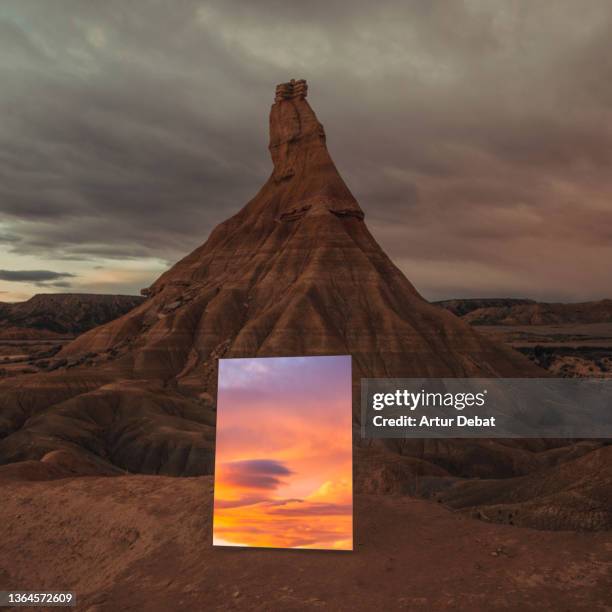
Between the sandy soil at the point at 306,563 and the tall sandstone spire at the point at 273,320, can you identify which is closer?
the sandy soil at the point at 306,563

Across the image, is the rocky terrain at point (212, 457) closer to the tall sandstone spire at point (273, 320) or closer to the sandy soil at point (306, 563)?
the sandy soil at point (306, 563)

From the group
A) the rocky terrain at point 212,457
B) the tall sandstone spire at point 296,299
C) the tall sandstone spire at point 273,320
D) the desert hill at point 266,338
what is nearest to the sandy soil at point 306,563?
the rocky terrain at point 212,457

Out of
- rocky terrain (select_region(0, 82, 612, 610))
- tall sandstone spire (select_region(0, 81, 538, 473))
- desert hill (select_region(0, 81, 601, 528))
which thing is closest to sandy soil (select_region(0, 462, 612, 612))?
rocky terrain (select_region(0, 82, 612, 610))

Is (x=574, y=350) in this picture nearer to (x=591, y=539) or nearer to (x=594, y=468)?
(x=594, y=468)

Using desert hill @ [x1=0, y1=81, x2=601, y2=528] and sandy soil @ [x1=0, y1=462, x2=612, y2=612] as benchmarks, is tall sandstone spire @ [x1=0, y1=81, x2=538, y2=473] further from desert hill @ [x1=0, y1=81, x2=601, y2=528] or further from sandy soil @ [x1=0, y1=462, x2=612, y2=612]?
sandy soil @ [x1=0, y1=462, x2=612, y2=612]

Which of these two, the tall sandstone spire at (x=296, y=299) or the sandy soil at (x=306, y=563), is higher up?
the tall sandstone spire at (x=296, y=299)

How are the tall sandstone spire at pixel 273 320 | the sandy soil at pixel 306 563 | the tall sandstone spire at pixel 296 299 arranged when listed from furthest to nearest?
the tall sandstone spire at pixel 296 299 → the tall sandstone spire at pixel 273 320 → the sandy soil at pixel 306 563

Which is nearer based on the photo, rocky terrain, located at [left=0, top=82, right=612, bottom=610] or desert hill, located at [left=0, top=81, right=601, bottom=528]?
rocky terrain, located at [left=0, top=82, right=612, bottom=610]
